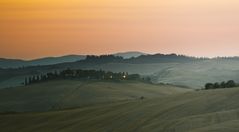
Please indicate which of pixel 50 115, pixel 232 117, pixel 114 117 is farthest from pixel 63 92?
pixel 232 117

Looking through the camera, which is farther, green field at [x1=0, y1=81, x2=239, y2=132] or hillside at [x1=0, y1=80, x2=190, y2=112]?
hillside at [x1=0, y1=80, x2=190, y2=112]

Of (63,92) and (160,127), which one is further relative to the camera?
(63,92)

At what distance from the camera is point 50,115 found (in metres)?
88.4

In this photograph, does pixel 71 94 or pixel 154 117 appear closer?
pixel 154 117

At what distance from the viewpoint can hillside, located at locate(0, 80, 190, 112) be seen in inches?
5064

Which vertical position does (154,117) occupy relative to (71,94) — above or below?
above

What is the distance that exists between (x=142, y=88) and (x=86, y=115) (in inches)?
3327

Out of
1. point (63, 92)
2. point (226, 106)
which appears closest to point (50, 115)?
point (226, 106)

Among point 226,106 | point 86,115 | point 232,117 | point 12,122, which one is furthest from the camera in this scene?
point 12,122

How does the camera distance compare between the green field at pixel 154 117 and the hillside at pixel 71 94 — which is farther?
the hillside at pixel 71 94

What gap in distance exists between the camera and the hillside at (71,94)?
422 ft

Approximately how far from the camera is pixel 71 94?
14975 cm

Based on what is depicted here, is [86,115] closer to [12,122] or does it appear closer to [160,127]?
[12,122]

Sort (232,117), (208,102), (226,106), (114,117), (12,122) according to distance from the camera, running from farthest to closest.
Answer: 1. (12,122)
2. (114,117)
3. (208,102)
4. (226,106)
5. (232,117)
